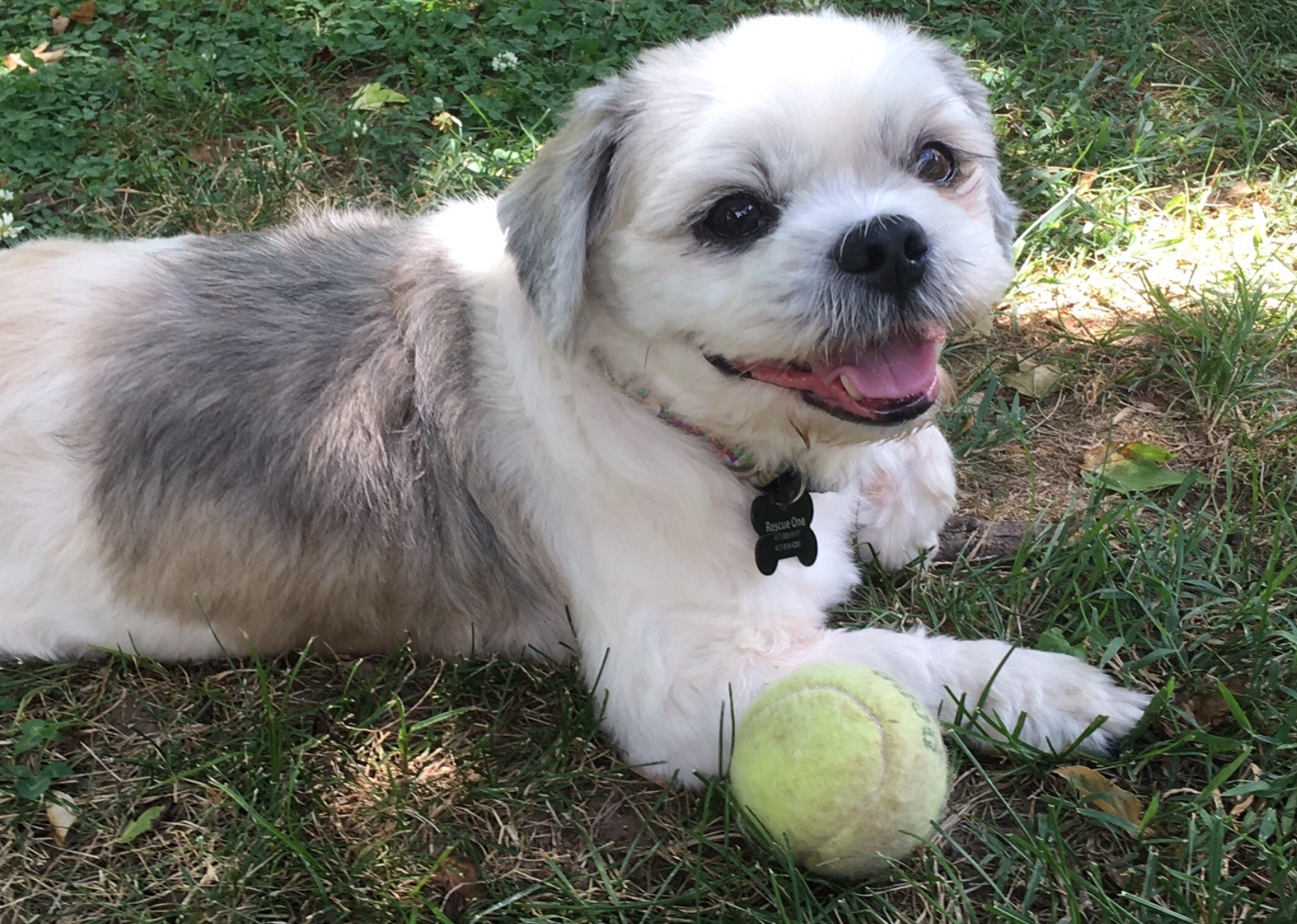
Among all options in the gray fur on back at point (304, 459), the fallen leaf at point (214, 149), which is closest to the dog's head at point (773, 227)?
the gray fur on back at point (304, 459)

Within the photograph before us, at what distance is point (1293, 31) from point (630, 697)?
4.68 meters

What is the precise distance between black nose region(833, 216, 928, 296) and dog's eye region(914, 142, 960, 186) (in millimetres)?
317

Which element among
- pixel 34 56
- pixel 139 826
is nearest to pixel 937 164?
pixel 139 826

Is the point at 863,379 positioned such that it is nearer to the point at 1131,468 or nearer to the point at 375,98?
the point at 1131,468

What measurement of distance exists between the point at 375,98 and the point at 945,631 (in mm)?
3626

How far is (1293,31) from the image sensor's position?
494 centimetres

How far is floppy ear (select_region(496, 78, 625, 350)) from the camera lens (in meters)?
2.37

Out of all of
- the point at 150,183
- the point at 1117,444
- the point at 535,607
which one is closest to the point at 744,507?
the point at 535,607

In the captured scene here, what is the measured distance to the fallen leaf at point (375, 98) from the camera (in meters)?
4.91

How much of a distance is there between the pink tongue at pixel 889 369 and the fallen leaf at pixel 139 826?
1923 millimetres

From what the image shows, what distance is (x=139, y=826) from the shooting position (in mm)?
2539

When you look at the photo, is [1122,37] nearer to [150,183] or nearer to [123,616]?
[150,183]

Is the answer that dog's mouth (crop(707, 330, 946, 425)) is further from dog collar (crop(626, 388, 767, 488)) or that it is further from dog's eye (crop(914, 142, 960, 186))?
dog's eye (crop(914, 142, 960, 186))

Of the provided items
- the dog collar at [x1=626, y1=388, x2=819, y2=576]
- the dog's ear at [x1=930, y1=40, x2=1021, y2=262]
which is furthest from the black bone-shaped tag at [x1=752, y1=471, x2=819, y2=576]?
the dog's ear at [x1=930, y1=40, x2=1021, y2=262]
